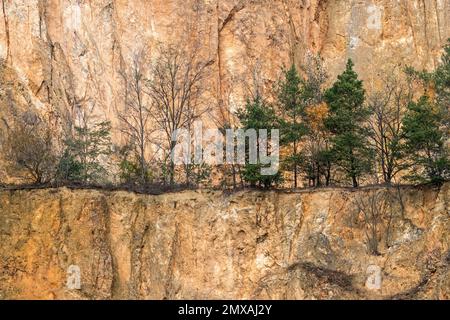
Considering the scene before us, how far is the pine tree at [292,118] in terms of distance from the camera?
48.1 metres

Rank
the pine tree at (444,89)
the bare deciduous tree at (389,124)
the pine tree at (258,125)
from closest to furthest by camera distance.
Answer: the pine tree at (258,125)
the bare deciduous tree at (389,124)
the pine tree at (444,89)

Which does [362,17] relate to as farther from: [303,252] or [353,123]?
[303,252]

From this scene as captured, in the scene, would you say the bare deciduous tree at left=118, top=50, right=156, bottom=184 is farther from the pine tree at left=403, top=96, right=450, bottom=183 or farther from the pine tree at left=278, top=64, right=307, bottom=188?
the pine tree at left=403, top=96, right=450, bottom=183

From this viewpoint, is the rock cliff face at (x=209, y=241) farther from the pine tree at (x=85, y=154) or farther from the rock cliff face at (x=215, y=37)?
the rock cliff face at (x=215, y=37)

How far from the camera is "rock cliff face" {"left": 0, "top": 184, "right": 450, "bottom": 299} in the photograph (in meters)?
42.9

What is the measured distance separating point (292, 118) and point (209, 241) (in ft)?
30.8

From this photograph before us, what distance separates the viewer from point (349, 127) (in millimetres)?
48406

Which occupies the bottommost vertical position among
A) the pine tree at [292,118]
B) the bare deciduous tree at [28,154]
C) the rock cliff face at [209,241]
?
the rock cliff face at [209,241]

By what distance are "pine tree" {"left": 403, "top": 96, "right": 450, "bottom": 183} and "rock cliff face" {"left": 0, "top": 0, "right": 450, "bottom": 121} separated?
46.0 ft

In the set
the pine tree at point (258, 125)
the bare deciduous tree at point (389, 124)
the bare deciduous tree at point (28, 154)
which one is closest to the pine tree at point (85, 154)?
the bare deciduous tree at point (28, 154)

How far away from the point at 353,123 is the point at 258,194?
6317mm

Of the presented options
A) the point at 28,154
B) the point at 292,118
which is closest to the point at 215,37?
the point at 292,118

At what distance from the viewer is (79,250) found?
1721 inches

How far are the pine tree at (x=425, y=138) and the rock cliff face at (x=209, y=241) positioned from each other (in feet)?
3.78
